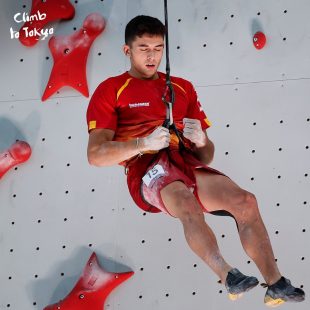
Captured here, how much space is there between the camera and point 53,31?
4660 millimetres

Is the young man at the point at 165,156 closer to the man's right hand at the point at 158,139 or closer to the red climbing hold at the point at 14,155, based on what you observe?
the man's right hand at the point at 158,139

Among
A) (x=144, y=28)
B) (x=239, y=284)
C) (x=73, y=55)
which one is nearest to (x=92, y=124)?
(x=144, y=28)

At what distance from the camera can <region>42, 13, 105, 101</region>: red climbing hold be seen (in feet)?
14.8

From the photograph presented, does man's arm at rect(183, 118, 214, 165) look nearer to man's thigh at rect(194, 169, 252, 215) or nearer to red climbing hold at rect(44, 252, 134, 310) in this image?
man's thigh at rect(194, 169, 252, 215)

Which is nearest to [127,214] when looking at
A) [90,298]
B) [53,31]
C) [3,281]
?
[90,298]

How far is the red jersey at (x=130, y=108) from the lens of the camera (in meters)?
3.41

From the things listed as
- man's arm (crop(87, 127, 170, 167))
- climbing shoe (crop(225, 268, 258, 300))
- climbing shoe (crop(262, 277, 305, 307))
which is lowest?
climbing shoe (crop(262, 277, 305, 307))

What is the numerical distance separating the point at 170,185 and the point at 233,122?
1.34 meters

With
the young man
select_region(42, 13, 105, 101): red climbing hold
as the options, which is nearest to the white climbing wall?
select_region(42, 13, 105, 101): red climbing hold

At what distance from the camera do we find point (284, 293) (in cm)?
290

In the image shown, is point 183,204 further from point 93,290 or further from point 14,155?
point 14,155

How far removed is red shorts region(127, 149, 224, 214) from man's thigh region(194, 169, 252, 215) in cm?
2

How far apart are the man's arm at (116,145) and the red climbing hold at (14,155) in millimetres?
1152

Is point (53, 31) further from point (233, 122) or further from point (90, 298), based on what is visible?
point (90, 298)
